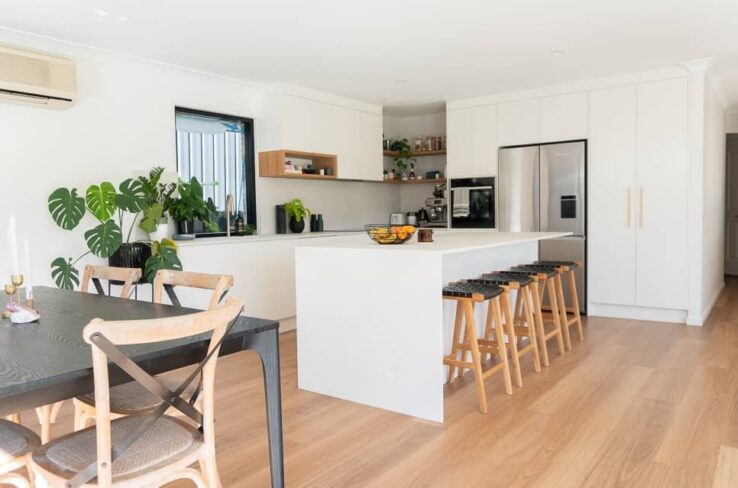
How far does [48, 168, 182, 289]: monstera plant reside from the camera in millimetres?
3738

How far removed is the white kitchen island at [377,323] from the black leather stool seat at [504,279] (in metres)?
0.23

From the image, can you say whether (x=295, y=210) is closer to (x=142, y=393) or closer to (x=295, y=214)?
(x=295, y=214)

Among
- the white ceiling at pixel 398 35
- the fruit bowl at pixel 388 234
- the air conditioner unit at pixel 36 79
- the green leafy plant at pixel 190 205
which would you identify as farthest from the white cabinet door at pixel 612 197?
the air conditioner unit at pixel 36 79

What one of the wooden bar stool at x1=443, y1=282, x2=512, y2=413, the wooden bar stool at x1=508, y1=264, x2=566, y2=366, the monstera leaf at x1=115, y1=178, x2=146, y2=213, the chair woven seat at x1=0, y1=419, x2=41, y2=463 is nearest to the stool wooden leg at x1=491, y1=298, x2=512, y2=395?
the wooden bar stool at x1=443, y1=282, x2=512, y2=413

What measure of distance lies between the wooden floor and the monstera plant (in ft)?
2.98

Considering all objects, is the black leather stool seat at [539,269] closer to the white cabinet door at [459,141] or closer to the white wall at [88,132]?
the white cabinet door at [459,141]

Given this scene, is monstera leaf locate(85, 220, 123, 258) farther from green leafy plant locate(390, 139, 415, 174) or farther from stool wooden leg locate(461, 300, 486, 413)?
green leafy plant locate(390, 139, 415, 174)

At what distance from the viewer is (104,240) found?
148 inches

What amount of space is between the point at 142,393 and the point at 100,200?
221 centimetres

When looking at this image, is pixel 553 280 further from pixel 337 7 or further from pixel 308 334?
pixel 337 7

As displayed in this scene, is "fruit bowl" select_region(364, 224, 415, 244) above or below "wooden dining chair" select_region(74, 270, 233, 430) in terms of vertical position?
above

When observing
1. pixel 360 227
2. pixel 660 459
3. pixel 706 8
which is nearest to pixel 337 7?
pixel 706 8

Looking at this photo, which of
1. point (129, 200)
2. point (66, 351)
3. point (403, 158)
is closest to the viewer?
point (66, 351)

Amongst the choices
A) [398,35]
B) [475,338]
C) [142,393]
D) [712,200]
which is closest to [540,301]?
[475,338]
